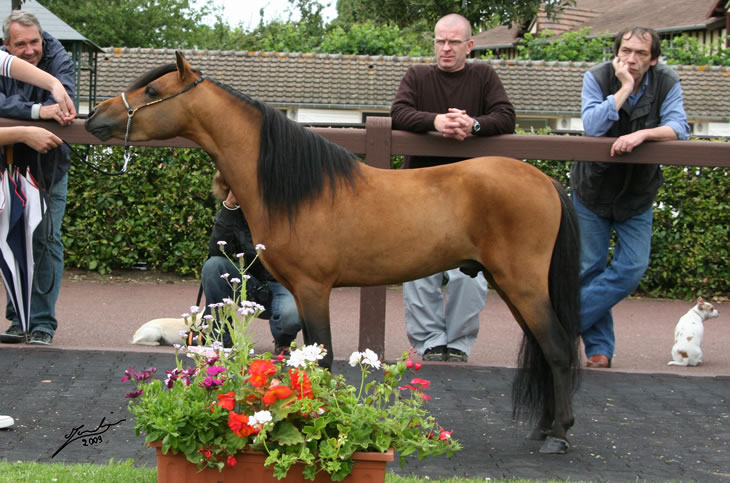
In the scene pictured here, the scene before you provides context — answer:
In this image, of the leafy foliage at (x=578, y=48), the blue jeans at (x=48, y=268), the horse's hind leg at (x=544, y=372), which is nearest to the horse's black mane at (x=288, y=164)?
the horse's hind leg at (x=544, y=372)

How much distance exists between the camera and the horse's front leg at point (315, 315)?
170 inches

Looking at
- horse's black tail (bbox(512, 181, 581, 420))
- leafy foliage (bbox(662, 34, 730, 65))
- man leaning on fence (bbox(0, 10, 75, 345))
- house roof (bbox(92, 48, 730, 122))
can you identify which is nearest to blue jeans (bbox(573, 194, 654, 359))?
horse's black tail (bbox(512, 181, 581, 420))

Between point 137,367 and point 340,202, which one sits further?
point 137,367

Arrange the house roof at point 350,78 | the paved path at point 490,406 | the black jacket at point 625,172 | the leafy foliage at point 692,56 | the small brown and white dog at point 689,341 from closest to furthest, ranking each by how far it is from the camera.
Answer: the paved path at point 490,406 < the black jacket at point 625,172 < the small brown and white dog at point 689,341 < the house roof at point 350,78 < the leafy foliage at point 692,56

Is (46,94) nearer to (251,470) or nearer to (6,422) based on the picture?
(6,422)

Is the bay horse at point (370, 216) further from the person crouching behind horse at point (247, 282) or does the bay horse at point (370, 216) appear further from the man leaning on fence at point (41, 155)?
the man leaning on fence at point (41, 155)

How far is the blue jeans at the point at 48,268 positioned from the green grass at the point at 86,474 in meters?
2.69

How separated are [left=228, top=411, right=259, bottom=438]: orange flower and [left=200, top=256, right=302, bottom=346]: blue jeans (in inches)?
117

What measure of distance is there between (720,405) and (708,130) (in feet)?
86.1

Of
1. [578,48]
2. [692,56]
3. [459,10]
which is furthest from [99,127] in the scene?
[692,56]

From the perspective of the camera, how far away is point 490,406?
5.04 meters

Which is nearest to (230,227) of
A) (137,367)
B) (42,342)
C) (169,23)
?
(137,367)

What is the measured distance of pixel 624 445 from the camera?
4.35 meters

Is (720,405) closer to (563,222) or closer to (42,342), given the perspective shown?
(563,222)
